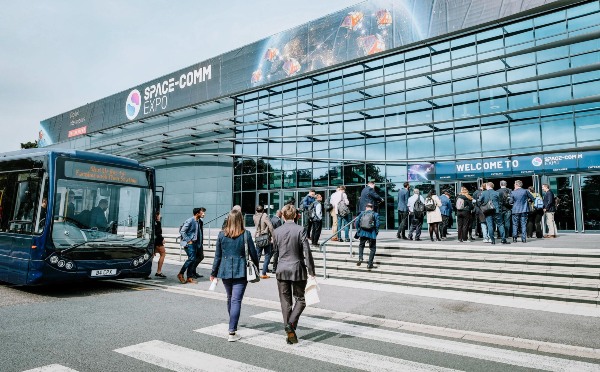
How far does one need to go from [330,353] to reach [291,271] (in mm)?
1082

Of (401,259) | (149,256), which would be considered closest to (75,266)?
(149,256)

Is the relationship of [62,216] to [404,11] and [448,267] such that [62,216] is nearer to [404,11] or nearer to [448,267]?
Answer: [448,267]

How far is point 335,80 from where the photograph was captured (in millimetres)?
21484

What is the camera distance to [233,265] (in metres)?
5.16

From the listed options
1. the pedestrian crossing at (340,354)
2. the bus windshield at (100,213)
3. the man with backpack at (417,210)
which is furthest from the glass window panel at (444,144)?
the pedestrian crossing at (340,354)

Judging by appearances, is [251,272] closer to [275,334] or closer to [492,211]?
[275,334]

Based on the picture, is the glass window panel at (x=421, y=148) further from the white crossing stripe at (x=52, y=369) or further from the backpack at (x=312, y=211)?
the white crossing stripe at (x=52, y=369)

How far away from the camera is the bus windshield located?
7790mm

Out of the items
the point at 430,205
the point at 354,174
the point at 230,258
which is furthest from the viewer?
the point at 354,174

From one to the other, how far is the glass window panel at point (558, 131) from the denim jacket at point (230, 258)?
15.3 metres

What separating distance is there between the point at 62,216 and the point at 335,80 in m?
16.5

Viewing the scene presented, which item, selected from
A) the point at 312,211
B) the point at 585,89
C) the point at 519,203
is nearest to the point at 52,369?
the point at 312,211

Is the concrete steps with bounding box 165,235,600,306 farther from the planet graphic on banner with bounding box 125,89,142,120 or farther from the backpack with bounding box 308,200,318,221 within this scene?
the planet graphic on banner with bounding box 125,89,142,120

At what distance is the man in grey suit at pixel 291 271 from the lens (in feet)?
16.6
